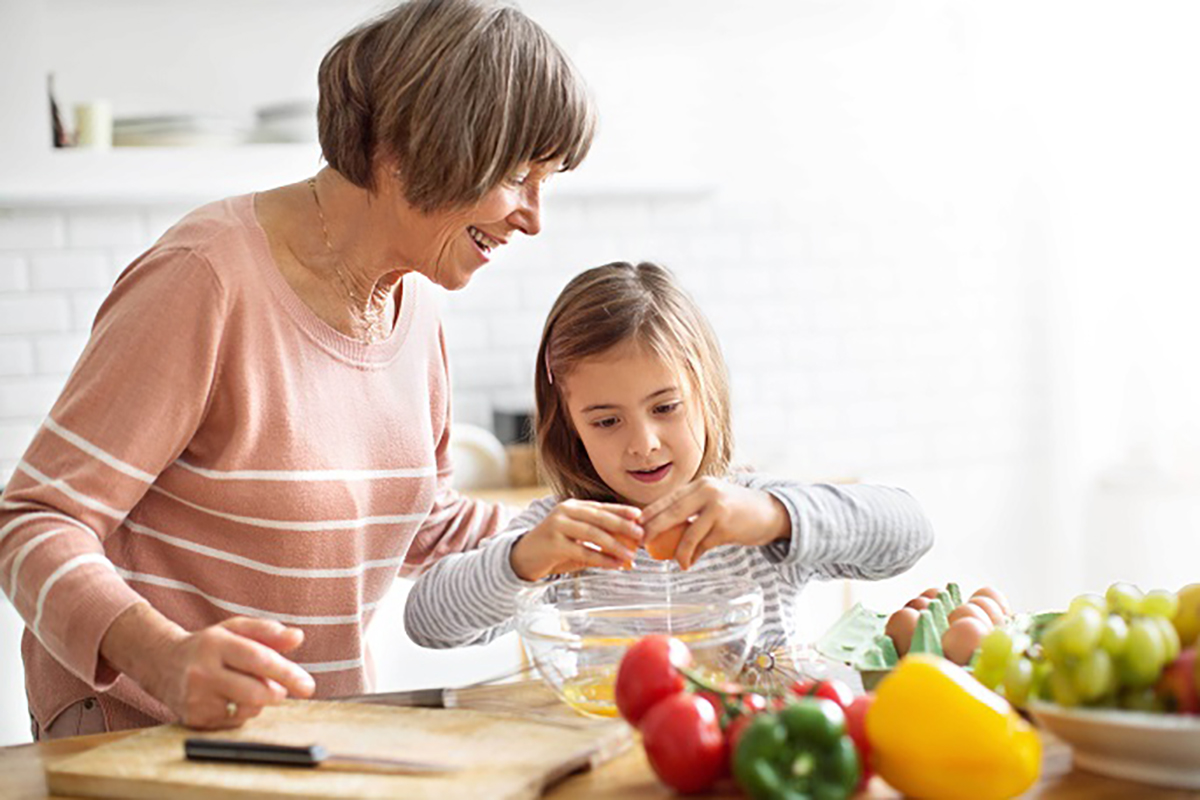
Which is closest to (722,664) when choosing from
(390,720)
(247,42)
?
(390,720)

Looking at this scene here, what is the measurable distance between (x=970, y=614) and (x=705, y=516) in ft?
0.99

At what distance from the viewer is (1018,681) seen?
4.44 feet

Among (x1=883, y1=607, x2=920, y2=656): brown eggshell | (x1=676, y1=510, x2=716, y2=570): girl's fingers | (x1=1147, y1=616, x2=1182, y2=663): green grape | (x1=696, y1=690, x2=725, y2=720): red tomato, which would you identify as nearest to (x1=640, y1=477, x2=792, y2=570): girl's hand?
(x1=676, y1=510, x2=716, y2=570): girl's fingers

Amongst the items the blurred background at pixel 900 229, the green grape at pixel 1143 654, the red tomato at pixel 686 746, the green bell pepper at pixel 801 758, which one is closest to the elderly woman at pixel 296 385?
the red tomato at pixel 686 746

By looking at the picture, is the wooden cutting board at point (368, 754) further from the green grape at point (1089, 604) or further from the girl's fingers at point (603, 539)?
the green grape at point (1089, 604)

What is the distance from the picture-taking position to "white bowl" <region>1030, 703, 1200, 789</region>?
123 cm

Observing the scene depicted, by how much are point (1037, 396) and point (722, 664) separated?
11.5 feet

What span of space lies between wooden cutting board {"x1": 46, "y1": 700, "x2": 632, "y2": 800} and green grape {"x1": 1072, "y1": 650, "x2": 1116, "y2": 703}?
42 centimetres

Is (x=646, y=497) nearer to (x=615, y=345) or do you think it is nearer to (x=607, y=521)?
(x=615, y=345)

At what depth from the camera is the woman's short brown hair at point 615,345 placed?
213cm

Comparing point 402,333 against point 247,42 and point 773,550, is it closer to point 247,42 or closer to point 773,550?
point 773,550

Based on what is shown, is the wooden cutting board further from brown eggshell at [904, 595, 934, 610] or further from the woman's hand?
brown eggshell at [904, 595, 934, 610]

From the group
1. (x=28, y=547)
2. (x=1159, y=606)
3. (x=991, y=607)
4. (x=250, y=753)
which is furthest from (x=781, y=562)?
(x=28, y=547)

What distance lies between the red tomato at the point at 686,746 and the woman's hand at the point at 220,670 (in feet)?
1.23
